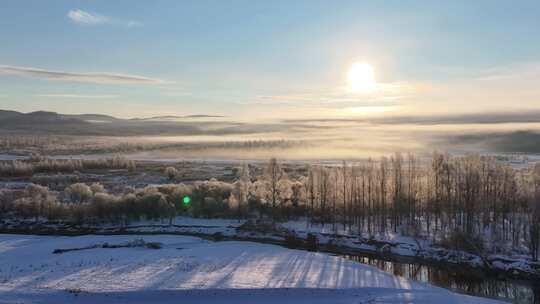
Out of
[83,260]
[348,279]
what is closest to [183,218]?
[83,260]

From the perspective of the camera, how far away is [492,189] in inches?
2504

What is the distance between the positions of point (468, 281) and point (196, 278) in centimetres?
2382

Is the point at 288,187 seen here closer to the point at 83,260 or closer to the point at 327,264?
the point at 327,264

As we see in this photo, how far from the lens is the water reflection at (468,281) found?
35656 mm

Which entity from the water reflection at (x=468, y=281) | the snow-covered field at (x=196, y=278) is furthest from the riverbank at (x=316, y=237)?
the snow-covered field at (x=196, y=278)

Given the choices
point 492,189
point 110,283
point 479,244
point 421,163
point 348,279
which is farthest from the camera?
point 421,163

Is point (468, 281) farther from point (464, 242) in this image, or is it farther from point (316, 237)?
point (316, 237)

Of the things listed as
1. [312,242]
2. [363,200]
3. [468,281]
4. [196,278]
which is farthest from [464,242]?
[196,278]

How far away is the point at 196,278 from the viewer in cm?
3406

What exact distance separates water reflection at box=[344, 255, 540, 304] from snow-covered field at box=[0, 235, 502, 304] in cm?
361

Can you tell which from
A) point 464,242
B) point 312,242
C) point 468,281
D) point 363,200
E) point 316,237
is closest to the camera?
point 468,281

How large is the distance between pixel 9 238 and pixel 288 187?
39.8 metres

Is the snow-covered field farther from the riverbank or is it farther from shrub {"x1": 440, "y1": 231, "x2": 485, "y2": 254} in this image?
shrub {"x1": 440, "y1": 231, "x2": 485, "y2": 254}

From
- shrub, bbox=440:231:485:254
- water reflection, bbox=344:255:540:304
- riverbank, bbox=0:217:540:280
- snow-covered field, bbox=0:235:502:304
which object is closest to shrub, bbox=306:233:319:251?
riverbank, bbox=0:217:540:280
